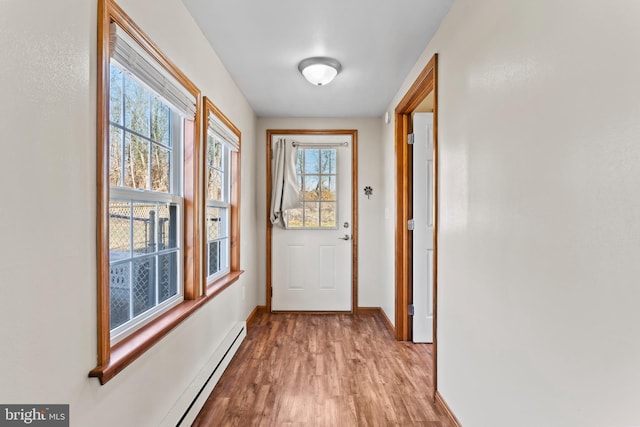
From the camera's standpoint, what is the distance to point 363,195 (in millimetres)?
4379

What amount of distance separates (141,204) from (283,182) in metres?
2.57

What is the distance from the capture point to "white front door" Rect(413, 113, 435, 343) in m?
3.35

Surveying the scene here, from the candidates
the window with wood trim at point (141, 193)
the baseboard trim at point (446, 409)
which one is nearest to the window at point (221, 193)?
the window with wood trim at point (141, 193)

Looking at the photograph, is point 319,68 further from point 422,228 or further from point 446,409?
point 446,409

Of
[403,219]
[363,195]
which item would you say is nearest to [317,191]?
[363,195]

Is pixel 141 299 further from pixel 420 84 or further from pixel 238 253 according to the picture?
pixel 420 84

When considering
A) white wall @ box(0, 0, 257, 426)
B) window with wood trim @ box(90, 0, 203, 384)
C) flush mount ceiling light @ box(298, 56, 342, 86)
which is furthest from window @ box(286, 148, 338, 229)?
white wall @ box(0, 0, 257, 426)

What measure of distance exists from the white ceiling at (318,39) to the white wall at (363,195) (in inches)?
31.4

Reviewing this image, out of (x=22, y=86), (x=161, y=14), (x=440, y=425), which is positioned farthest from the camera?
(x=440, y=425)

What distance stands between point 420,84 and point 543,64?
5.07 feet

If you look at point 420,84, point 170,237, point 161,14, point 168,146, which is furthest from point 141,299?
point 420,84

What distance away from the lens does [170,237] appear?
212cm

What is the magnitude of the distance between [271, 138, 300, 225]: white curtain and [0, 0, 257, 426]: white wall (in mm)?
2773

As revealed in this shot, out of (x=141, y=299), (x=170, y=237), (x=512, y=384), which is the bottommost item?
(x=512, y=384)
